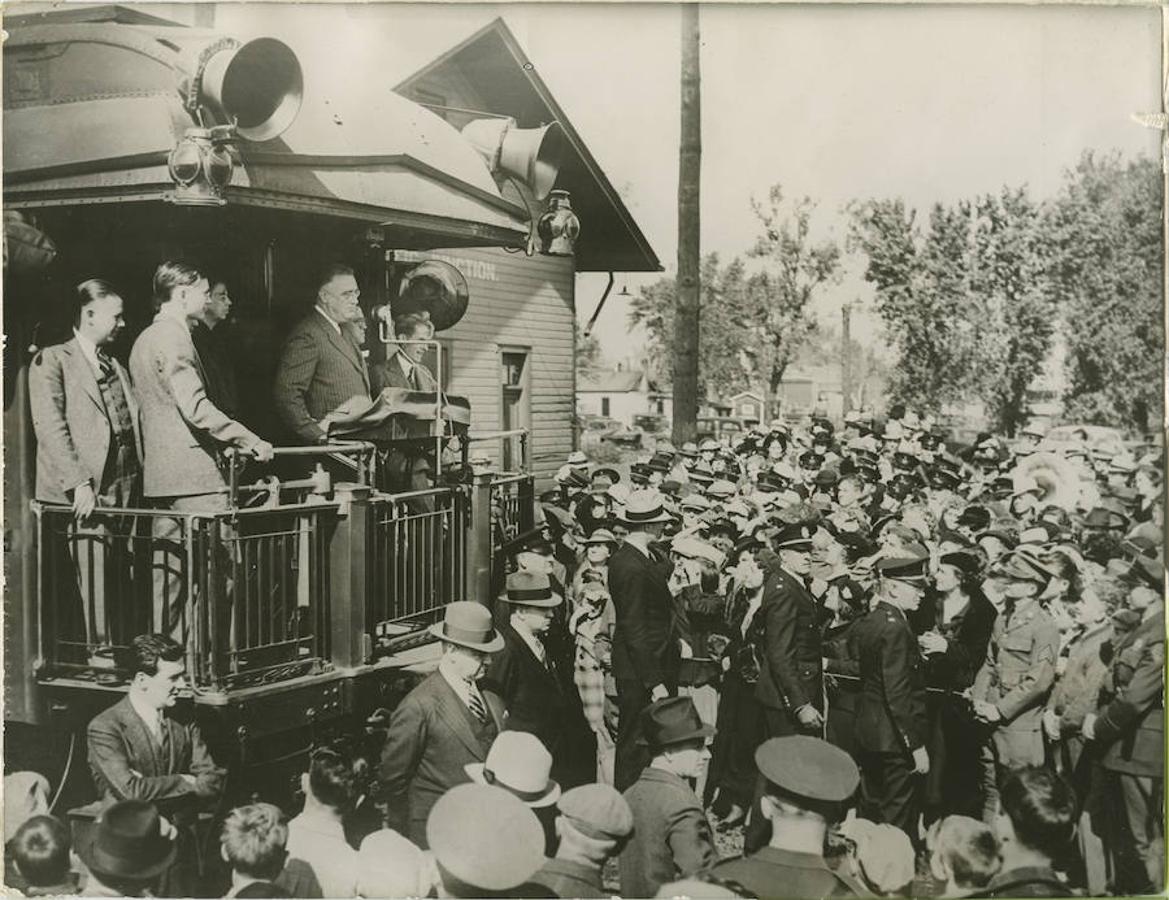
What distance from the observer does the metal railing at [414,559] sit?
4.59 meters

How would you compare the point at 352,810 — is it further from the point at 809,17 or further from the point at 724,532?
the point at 809,17

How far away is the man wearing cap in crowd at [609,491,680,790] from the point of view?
4.67 metres

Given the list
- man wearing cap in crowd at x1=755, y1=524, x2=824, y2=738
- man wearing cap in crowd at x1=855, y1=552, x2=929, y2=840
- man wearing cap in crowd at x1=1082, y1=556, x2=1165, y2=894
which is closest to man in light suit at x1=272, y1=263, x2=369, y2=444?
man wearing cap in crowd at x1=755, y1=524, x2=824, y2=738

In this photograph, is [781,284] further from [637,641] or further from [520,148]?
[637,641]

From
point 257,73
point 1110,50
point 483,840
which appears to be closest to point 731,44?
point 1110,50

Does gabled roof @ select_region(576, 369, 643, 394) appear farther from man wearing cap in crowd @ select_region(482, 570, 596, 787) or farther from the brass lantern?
man wearing cap in crowd @ select_region(482, 570, 596, 787)

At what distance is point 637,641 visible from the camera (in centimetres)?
468

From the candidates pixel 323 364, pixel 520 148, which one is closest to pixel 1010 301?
pixel 520 148

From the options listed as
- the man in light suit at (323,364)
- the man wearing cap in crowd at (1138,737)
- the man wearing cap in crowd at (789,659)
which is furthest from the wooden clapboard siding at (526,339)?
the man wearing cap in crowd at (1138,737)

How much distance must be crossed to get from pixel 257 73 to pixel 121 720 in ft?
9.73

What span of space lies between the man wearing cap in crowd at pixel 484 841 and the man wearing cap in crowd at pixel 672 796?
1.55 ft

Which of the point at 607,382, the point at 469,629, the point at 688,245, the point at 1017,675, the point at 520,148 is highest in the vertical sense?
the point at 520,148

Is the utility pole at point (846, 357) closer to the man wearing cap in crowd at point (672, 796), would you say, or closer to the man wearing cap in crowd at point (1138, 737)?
the man wearing cap in crowd at point (1138, 737)

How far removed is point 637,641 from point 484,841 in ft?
3.82
